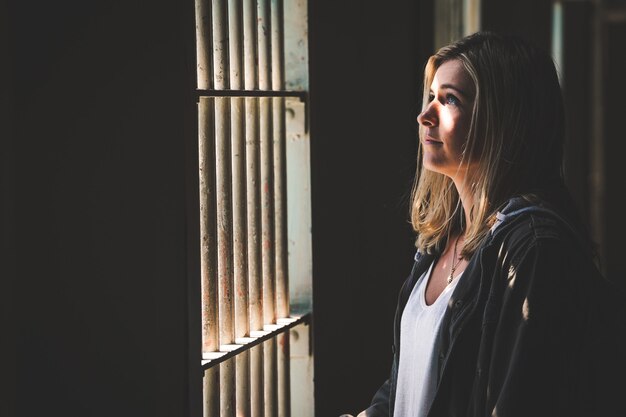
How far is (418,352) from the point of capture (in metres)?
1.94

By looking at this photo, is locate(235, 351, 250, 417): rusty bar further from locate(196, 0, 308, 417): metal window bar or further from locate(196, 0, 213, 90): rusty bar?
locate(196, 0, 213, 90): rusty bar

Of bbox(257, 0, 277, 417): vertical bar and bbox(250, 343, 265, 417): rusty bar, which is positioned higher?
bbox(257, 0, 277, 417): vertical bar

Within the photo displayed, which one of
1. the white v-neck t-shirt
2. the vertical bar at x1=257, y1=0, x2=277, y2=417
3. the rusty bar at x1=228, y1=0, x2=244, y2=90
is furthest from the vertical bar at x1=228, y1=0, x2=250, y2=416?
the white v-neck t-shirt

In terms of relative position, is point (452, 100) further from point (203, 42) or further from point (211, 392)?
point (211, 392)

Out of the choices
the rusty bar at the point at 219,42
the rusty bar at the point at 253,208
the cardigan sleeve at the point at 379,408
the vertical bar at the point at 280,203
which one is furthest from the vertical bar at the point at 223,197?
the cardigan sleeve at the point at 379,408

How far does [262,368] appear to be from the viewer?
2215 mm

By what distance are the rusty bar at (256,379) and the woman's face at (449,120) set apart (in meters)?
0.64

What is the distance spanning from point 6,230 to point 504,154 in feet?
3.46

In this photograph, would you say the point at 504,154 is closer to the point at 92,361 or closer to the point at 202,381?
the point at 202,381

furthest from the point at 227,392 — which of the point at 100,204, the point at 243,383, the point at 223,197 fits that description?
the point at 100,204

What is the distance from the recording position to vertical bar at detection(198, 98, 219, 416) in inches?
76.5

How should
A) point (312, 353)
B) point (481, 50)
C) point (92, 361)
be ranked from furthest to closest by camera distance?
point (312, 353)
point (481, 50)
point (92, 361)

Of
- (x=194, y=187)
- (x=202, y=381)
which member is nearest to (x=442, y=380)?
(x=202, y=381)

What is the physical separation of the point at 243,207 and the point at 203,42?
0.41m
